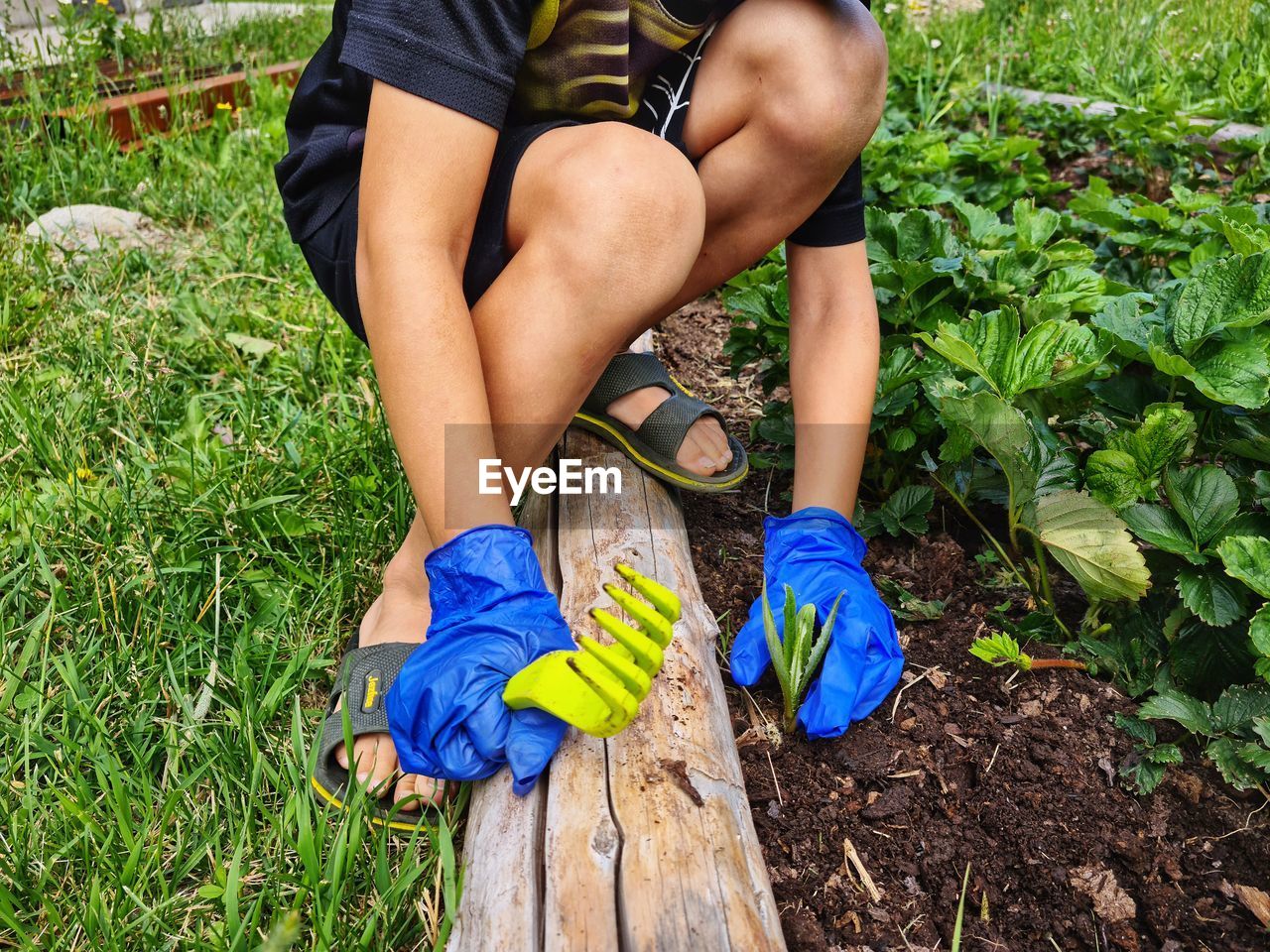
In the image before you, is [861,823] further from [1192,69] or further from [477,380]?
[1192,69]

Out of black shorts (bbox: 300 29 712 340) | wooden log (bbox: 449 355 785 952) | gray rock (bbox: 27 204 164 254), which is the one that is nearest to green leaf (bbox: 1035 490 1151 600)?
wooden log (bbox: 449 355 785 952)

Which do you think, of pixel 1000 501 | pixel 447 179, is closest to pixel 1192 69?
pixel 1000 501

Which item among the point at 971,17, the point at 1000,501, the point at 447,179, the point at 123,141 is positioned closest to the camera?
the point at 447,179

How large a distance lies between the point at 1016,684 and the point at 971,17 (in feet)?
15.5

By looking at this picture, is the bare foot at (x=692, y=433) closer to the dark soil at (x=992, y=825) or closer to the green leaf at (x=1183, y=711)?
the dark soil at (x=992, y=825)

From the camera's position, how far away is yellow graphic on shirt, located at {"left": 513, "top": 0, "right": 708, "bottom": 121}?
1.33 metres

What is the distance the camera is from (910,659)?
1.50 meters

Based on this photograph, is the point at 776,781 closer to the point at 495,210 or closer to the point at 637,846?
the point at 637,846

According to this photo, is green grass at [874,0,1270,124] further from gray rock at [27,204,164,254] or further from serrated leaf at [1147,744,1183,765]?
gray rock at [27,204,164,254]

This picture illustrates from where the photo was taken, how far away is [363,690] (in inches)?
53.6

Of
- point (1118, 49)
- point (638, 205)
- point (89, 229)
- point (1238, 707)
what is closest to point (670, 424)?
point (638, 205)

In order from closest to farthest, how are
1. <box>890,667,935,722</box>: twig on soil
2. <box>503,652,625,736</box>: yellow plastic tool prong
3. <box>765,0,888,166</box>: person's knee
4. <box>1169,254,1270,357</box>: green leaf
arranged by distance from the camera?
<box>503,652,625,736</box>: yellow plastic tool prong → <box>1169,254,1270,357</box>: green leaf → <box>890,667,935,722</box>: twig on soil → <box>765,0,888,166</box>: person's knee

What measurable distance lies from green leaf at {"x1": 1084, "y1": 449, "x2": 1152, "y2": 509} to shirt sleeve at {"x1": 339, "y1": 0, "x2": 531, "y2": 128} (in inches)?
36.4

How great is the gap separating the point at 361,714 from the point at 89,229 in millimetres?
2167
